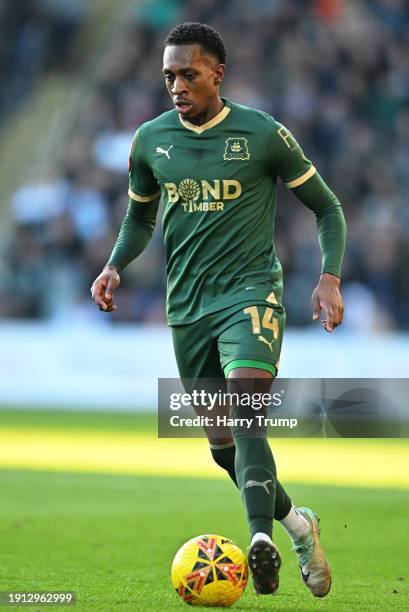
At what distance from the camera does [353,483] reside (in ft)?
38.2

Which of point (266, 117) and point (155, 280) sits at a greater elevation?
point (266, 117)

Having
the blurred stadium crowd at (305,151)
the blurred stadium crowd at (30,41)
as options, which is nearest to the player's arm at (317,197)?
the blurred stadium crowd at (305,151)

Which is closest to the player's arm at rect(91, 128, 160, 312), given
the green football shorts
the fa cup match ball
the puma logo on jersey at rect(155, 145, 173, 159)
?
the puma logo on jersey at rect(155, 145, 173, 159)

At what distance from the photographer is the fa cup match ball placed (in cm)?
566

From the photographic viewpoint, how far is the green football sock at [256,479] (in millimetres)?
5551

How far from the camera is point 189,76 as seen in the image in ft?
19.7

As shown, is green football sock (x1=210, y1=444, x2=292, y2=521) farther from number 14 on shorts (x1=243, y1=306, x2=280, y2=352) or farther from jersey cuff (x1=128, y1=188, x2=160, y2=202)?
jersey cuff (x1=128, y1=188, x2=160, y2=202)

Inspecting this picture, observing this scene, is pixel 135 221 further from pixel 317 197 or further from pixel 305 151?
pixel 305 151

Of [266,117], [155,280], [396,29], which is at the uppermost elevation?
[396,29]

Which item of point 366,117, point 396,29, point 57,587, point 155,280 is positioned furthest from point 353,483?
point 396,29

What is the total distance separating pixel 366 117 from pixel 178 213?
13216 millimetres

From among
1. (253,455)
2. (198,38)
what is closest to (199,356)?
(253,455)

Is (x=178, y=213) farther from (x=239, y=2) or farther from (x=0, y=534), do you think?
(x=239, y=2)

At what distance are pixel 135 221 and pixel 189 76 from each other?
94cm
